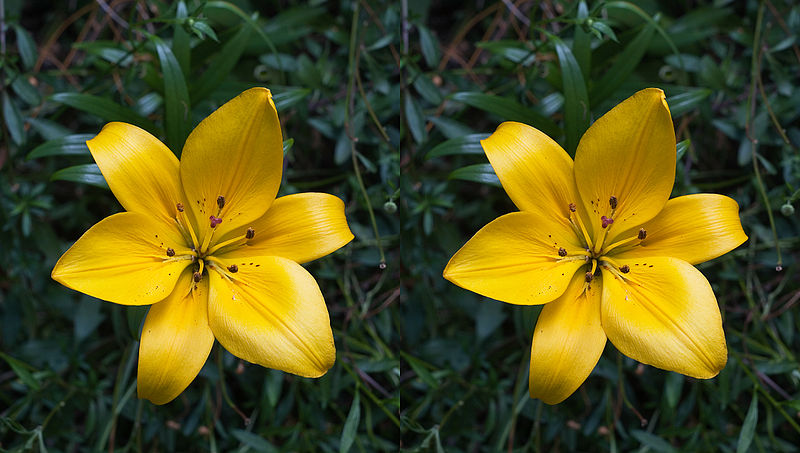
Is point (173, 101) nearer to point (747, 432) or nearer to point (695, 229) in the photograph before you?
point (695, 229)

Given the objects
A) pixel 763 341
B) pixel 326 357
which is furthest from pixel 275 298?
pixel 763 341

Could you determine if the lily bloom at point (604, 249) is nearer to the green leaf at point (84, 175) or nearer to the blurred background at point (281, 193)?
the blurred background at point (281, 193)

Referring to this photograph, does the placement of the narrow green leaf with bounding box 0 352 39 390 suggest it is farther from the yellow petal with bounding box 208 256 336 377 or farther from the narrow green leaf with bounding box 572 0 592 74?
the narrow green leaf with bounding box 572 0 592 74

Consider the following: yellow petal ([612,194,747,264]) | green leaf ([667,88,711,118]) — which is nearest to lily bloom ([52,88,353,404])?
yellow petal ([612,194,747,264])

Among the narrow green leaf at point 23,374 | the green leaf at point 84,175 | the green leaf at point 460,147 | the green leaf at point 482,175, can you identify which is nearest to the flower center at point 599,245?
the green leaf at point 482,175

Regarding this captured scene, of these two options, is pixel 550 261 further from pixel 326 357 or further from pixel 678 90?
pixel 678 90

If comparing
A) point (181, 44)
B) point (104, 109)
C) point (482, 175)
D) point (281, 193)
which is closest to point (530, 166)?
point (482, 175)
